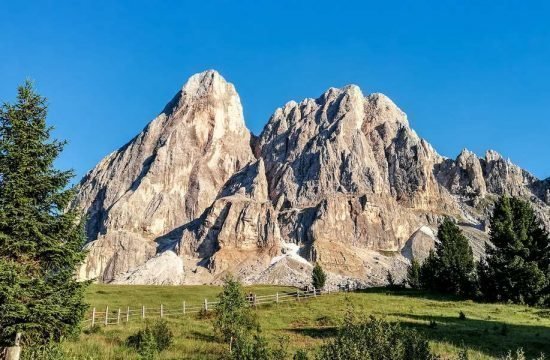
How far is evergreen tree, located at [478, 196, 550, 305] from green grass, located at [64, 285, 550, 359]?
15.5 ft

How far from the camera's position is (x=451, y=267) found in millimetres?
66375

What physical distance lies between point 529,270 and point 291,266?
102020mm

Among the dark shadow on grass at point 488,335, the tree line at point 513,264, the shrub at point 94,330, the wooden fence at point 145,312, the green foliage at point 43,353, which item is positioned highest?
the tree line at point 513,264

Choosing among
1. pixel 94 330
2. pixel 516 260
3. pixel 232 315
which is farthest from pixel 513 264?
pixel 94 330

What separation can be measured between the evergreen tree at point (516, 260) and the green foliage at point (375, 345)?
46.9 metres

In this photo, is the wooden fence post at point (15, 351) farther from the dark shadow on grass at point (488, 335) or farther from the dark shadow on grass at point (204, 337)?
the dark shadow on grass at point (488, 335)

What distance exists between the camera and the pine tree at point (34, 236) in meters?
17.9

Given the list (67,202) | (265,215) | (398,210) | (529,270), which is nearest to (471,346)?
(67,202)

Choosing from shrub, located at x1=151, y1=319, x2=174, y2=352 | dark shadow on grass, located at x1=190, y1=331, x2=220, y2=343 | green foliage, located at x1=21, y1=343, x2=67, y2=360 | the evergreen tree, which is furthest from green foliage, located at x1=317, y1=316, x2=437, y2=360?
the evergreen tree

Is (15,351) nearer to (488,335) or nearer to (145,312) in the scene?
(488,335)

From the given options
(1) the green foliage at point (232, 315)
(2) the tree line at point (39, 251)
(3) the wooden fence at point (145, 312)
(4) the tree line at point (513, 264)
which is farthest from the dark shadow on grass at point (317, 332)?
(4) the tree line at point (513, 264)

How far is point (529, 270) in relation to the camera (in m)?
53.7

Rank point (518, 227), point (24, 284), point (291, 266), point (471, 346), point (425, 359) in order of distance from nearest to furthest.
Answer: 1. point (425, 359)
2. point (24, 284)
3. point (471, 346)
4. point (518, 227)
5. point (291, 266)

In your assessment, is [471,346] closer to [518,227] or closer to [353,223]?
[518,227]
